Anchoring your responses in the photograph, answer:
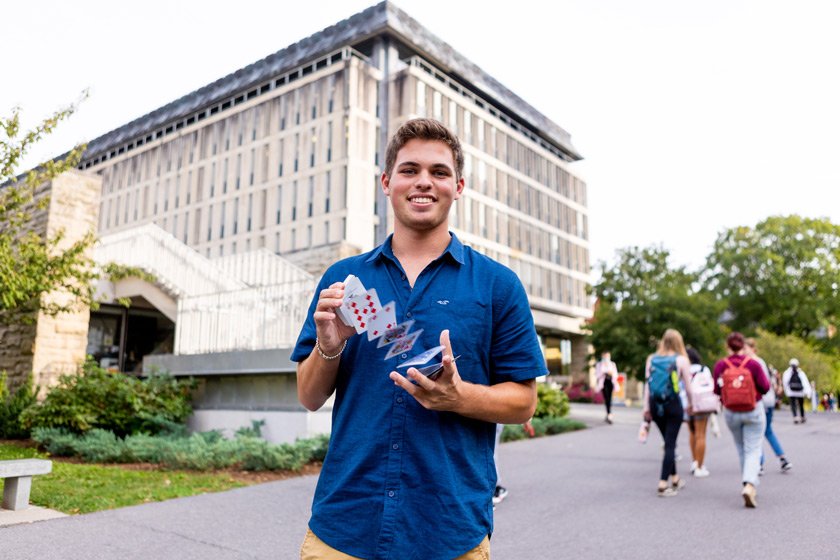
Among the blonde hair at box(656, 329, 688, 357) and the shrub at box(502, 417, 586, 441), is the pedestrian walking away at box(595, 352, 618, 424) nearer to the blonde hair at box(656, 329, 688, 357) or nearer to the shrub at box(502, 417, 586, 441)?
the shrub at box(502, 417, 586, 441)

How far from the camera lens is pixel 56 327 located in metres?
12.8

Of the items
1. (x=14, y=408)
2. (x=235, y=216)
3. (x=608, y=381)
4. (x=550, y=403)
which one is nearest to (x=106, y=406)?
(x=14, y=408)

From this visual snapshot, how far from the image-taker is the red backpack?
7.33 metres

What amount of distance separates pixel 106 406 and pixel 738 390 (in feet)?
31.6

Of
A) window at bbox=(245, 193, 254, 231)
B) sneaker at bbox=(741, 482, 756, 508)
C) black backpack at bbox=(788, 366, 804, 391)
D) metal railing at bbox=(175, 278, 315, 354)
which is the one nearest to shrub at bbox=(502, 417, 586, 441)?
metal railing at bbox=(175, 278, 315, 354)

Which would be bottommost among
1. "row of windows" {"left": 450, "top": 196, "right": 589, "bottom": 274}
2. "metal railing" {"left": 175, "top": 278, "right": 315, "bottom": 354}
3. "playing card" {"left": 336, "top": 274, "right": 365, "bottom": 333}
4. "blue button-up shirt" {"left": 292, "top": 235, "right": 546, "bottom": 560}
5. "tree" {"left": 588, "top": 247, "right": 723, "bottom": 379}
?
"blue button-up shirt" {"left": 292, "top": 235, "right": 546, "bottom": 560}

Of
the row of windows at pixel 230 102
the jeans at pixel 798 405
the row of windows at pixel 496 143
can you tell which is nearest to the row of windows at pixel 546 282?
the row of windows at pixel 496 143

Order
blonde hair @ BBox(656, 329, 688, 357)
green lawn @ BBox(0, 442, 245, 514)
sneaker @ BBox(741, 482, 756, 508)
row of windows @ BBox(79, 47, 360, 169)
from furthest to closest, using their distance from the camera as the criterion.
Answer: row of windows @ BBox(79, 47, 360, 169) → blonde hair @ BBox(656, 329, 688, 357) → sneaker @ BBox(741, 482, 756, 508) → green lawn @ BBox(0, 442, 245, 514)

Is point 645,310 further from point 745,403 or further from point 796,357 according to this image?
point 745,403

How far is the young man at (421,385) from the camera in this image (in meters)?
1.65

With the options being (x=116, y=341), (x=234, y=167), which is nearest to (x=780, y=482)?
(x=116, y=341)

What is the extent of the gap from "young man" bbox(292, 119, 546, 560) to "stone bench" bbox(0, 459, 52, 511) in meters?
5.37

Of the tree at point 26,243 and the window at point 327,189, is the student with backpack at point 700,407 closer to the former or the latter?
the tree at point 26,243

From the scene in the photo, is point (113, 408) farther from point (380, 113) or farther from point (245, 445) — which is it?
point (380, 113)
